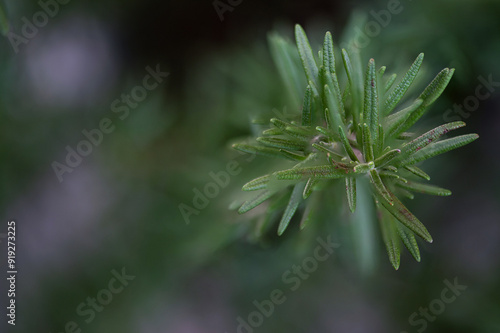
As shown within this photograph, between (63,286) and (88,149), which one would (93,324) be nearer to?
(63,286)

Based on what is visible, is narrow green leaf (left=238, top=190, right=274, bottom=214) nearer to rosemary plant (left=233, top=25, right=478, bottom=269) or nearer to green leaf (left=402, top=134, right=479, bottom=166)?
rosemary plant (left=233, top=25, right=478, bottom=269)

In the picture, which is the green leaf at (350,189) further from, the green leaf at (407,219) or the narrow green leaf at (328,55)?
the narrow green leaf at (328,55)

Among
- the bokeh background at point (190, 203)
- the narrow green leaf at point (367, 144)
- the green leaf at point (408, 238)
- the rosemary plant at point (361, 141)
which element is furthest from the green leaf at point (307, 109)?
the bokeh background at point (190, 203)

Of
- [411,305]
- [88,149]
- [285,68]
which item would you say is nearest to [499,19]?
[285,68]

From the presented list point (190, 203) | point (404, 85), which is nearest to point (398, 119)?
point (404, 85)

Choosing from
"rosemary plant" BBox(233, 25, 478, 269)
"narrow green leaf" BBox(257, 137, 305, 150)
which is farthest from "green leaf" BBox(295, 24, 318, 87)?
"narrow green leaf" BBox(257, 137, 305, 150)

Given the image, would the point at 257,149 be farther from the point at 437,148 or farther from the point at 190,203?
the point at 190,203
